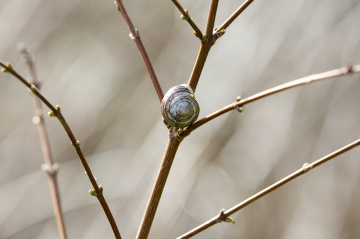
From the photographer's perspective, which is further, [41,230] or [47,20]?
[47,20]

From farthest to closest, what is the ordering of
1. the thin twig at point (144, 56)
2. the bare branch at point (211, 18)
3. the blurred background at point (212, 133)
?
the blurred background at point (212, 133) < the thin twig at point (144, 56) < the bare branch at point (211, 18)

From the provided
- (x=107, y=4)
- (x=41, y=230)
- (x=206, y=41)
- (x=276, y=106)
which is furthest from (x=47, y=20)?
(x=206, y=41)

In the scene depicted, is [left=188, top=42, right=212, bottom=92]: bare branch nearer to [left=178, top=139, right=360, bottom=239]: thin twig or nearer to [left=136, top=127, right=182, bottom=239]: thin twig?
[left=136, top=127, right=182, bottom=239]: thin twig

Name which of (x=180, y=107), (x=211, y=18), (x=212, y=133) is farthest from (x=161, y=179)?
(x=212, y=133)

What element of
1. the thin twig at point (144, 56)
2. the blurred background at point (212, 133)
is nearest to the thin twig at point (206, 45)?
the thin twig at point (144, 56)

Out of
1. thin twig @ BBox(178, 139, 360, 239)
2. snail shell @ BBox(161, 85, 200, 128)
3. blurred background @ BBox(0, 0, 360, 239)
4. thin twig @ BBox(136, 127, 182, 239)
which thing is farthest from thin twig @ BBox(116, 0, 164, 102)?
blurred background @ BBox(0, 0, 360, 239)

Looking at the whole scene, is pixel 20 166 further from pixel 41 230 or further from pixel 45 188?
pixel 41 230

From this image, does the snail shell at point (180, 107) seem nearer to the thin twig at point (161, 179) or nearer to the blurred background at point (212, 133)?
the thin twig at point (161, 179)
